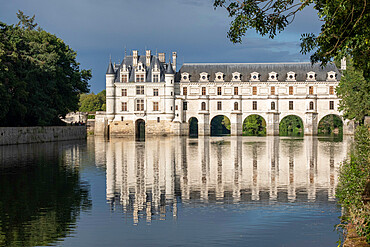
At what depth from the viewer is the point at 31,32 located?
56312 millimetres

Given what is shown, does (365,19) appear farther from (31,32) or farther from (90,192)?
(31,32)

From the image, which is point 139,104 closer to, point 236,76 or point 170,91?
point 170,91

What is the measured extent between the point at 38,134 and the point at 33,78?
19.5ft

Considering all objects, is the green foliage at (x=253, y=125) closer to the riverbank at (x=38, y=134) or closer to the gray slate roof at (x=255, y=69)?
the gray slate roof at (x=255, y=69)

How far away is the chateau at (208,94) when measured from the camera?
77.9m

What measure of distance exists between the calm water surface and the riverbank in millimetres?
22697

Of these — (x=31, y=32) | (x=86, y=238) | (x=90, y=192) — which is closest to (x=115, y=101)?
(x=31, y=32)

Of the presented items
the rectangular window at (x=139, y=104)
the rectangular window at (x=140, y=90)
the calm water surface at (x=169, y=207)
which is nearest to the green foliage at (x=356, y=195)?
the calm water surface at (x=169, y=207)

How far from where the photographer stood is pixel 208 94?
8019cm

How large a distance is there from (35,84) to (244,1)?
41.2 metres

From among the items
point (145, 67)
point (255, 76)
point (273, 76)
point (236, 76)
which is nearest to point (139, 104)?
point (145, 67)

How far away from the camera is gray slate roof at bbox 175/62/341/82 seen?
79.1 meters

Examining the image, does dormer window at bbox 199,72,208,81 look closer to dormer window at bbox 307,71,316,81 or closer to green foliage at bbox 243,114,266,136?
dormer window at bbox 307,71,316,81

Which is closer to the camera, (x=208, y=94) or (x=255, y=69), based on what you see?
(x=208, y=94)
